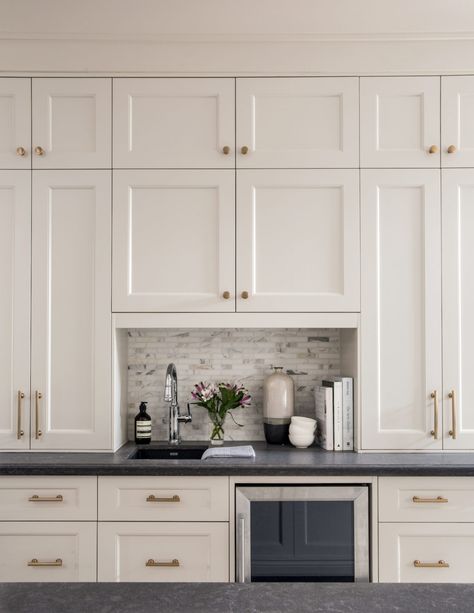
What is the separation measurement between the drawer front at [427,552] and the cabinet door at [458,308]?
1.22 ft

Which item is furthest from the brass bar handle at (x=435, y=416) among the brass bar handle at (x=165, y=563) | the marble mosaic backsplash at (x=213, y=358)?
the brass bar handle at (x=165, y=563)

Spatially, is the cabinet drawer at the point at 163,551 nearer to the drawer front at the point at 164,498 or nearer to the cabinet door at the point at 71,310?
the drawer front at the point at 164,498

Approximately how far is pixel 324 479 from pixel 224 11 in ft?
6.30

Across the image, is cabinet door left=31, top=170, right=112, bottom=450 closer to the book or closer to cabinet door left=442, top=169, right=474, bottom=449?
the book

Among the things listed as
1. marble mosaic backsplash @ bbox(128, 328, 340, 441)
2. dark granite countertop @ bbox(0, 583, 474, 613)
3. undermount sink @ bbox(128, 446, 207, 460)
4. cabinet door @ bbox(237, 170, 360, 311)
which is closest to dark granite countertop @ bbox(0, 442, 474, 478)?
undermount sink @ bbox(128, 446, 207, 460)

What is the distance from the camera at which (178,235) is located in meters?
2.44

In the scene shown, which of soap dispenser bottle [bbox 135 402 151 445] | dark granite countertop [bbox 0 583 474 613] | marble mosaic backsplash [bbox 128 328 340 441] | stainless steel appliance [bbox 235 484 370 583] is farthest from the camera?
marble mosaic backsplash [bbox 128 328 340 441]

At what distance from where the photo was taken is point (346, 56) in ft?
7.95

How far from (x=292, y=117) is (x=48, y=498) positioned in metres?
1.88

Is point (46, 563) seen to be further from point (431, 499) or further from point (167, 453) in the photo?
point (431, 499)

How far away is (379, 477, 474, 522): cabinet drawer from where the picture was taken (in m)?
2.18

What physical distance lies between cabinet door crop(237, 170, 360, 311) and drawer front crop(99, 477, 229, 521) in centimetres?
76

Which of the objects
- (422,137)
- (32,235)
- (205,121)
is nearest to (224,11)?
(205,121)

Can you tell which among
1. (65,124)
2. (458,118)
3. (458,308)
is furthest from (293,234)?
(65,124)
